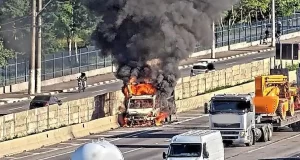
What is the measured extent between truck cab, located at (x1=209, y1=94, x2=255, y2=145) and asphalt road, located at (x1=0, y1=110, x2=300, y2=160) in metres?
0.88

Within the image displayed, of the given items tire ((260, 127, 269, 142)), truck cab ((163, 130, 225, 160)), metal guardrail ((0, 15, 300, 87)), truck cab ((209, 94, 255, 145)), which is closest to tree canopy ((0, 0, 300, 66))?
metal guardrail ((0, 15, 300, 87))

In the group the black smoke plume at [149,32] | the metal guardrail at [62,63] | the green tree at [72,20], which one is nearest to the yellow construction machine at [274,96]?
the black smoke plume at [149,32]

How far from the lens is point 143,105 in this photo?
194 ft

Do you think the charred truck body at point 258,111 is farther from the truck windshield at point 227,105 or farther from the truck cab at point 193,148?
the truck cab at point 193,148

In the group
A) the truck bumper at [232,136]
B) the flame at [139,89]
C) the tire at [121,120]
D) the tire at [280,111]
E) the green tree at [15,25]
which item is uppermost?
the green tree at [15,25]

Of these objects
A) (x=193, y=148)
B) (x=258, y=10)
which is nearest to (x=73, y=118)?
(x=193, y=148)

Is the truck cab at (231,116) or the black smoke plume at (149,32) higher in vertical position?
the black smoke plume at (149,32)

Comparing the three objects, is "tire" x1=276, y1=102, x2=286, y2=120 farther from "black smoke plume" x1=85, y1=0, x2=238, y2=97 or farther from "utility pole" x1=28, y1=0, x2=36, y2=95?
"utility pole" x1=28, y1=0, x2=36, y2=95

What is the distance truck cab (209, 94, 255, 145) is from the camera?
50.6 meters

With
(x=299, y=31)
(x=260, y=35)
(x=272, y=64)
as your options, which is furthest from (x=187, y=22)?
(x=299, y=31)

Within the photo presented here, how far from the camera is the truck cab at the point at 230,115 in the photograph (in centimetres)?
5056

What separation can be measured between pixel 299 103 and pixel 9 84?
28596mm

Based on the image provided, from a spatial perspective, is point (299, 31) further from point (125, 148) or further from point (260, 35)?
point (125, 148)

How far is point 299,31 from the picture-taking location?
429 feet
